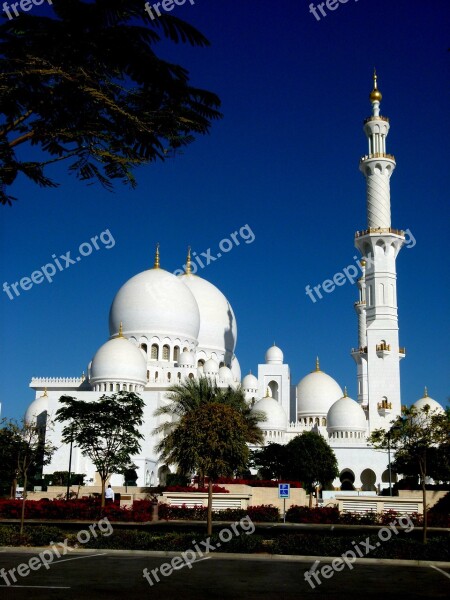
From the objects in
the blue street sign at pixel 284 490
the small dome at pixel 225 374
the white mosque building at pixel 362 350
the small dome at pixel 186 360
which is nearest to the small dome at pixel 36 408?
the white mosque building at pixel 362 350

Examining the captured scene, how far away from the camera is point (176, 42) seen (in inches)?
342

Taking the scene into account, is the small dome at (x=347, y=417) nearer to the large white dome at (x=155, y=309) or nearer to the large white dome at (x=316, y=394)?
the large white dome at (x=316, y=394)

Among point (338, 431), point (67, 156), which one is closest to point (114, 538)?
point (67, 156)

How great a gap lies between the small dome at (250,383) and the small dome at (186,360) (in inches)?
378

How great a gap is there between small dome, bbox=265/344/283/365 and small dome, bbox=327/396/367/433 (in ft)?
37.4

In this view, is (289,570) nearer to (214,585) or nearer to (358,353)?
(214,585)

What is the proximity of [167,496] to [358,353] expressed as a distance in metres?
38.3

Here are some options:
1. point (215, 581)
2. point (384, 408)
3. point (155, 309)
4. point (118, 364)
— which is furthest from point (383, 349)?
point (215, 581)

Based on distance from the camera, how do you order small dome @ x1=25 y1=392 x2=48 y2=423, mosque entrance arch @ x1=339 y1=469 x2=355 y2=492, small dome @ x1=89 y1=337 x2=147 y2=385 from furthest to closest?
mosque entrance arch @ x1=339 y1=469 x2=355 y2=492 < small dome @ x1=25 y1=392 x2=48 y2=423 < small dome @ x1=89 y1=337 x2=147 y2=385

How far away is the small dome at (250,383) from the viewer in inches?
2501

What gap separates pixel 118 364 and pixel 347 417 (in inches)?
731

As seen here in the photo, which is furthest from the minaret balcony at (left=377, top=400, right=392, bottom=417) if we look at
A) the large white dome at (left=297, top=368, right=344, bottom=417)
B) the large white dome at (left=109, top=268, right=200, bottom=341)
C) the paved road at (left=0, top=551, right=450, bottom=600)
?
the paved road at (left=0, top=551, right=450, bottom=600)

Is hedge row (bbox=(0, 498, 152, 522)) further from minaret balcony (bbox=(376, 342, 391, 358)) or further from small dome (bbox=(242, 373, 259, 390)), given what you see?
small dome (bbox=(242, 373, 259, 390))

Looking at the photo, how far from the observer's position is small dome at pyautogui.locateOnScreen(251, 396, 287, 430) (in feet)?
183
